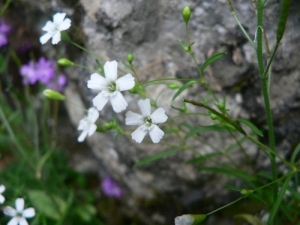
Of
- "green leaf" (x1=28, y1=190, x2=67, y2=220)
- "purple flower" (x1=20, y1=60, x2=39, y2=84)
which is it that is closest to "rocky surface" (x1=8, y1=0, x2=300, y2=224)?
"purple flower" (x1=20, y1=60, x2=39, y2=84)

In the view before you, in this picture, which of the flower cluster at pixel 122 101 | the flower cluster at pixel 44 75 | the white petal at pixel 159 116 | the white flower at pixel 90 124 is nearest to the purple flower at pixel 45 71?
the flower cluster at pixel 44 75

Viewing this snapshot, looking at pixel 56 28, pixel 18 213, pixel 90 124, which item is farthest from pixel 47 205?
pixel 56 28

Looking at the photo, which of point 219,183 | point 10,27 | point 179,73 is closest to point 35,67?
point 10,27

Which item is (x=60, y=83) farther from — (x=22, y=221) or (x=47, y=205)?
(x=22, y=221)

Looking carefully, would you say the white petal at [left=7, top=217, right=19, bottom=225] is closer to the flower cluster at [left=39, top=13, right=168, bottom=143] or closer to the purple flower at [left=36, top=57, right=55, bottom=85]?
the flower cluster at [left=39, top=13, right=168, bottom=143]

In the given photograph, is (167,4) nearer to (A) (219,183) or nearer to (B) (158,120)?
(B) (158,120)

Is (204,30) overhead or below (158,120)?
overhead
